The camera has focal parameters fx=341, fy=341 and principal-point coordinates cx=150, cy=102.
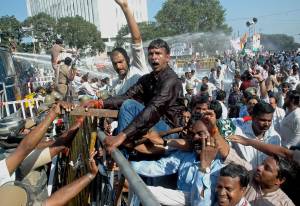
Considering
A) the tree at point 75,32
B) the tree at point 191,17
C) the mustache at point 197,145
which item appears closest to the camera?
the mustache at point 197,145

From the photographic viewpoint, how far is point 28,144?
268cm

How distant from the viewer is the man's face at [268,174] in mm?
2652

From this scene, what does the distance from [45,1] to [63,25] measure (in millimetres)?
31449

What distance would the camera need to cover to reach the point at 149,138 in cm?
287

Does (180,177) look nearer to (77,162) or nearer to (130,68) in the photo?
(77,162)

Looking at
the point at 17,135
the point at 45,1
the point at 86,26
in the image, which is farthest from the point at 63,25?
the point at 17,135

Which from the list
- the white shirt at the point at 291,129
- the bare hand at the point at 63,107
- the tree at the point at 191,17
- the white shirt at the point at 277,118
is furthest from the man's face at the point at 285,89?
the tree at the point at 191,17

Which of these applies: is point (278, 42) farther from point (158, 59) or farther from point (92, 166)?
point (92, 166)

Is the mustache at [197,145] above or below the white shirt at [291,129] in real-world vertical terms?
above

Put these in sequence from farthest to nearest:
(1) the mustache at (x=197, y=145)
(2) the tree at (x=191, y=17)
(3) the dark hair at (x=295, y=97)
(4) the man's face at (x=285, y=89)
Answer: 1. (2) the tree at (x=191, y=17)
2. (4) the man's face at (x=285, y=89)
3. (3) the dark hair at (x=295, y=97)
4. (1) the mustache at (x=197, y=145)

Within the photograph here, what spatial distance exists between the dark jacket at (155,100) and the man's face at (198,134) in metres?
0.29

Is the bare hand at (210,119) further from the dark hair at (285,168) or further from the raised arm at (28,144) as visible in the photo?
the raised arm at (28,144)

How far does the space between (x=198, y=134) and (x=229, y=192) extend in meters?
0.50

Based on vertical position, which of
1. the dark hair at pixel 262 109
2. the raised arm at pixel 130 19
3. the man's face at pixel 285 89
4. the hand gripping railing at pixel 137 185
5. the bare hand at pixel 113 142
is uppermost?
the raised arm at pixel 130 19
